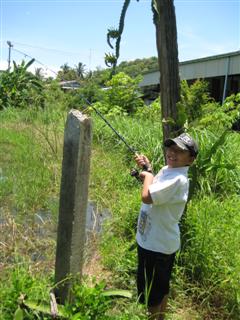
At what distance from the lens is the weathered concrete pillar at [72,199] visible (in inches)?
89.3

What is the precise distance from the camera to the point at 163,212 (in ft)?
8.21

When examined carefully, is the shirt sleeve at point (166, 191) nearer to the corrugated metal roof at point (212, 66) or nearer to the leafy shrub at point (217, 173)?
the leafy shrub at point (217, 173)

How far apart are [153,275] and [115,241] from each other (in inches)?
45.3

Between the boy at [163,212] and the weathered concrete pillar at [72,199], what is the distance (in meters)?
0.41

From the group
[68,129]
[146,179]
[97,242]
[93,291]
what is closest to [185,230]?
[97,242]

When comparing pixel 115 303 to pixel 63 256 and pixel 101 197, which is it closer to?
pixel 63 256

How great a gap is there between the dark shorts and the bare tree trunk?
1.12 m

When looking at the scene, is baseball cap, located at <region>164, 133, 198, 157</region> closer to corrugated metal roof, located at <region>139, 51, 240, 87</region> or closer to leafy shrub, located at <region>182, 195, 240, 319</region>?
leafy shrub, located at <region>182, 195, 240, 319</region>

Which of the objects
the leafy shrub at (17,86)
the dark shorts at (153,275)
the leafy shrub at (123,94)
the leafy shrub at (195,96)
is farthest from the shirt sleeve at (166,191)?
the leafy shrub at (17,86)

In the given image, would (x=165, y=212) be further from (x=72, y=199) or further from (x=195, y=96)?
(x=195, y=96)

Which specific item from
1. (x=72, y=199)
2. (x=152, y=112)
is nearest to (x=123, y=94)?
(x=152, y=112)

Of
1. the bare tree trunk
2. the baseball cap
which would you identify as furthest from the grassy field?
the baseball cap

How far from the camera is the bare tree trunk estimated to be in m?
2.99

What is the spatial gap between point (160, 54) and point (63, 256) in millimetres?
1696
